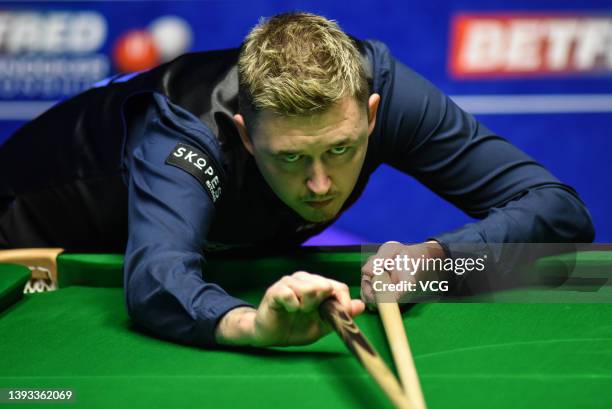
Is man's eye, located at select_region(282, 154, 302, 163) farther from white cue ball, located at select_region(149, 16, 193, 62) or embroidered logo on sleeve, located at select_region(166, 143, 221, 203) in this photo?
white cue ball, located at select_region(149, 16, 193, 62)

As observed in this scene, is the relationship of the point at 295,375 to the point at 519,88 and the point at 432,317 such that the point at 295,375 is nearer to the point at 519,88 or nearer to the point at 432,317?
the point at 432,317

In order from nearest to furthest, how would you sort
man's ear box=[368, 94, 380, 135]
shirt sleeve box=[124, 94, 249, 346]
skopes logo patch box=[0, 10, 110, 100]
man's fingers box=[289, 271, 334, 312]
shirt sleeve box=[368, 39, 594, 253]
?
man's fingers box=[289, 271, 334, 312] < shirt sleeve box=[124, 94, 249, 346] < man's ear box=[368, 94, 380, 135] < shirt sleeve box=[368, 39, 594, 253] < skopes logo patch box=[0, 10, 110, 100]

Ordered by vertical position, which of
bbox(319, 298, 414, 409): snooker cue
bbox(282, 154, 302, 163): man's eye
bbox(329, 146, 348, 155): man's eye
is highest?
bbox(329, 146, 348, 155): man's eye

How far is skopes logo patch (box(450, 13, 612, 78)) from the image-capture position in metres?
4.61

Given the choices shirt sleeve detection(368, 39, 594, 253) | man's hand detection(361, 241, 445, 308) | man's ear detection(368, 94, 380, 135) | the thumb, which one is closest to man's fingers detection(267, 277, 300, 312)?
the thumb

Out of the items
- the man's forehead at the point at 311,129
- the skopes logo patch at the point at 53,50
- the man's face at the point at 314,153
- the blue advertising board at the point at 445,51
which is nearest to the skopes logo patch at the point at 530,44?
the blue advertising board at the point at 445,51

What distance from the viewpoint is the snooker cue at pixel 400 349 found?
1.61 m

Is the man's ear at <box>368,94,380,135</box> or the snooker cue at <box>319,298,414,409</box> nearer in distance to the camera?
the snooker cue at <box>319,298,414,409</box>

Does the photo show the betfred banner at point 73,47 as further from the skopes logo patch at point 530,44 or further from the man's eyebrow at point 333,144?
the man's eyebrow at point 333,144

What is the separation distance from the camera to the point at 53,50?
470cm

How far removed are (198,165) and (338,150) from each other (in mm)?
354

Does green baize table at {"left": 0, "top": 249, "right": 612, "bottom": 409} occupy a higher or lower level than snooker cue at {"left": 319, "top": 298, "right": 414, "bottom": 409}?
lower

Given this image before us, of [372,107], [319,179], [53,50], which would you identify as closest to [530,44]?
[53,50]

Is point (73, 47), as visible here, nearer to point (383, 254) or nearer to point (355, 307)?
point (383, 254)
